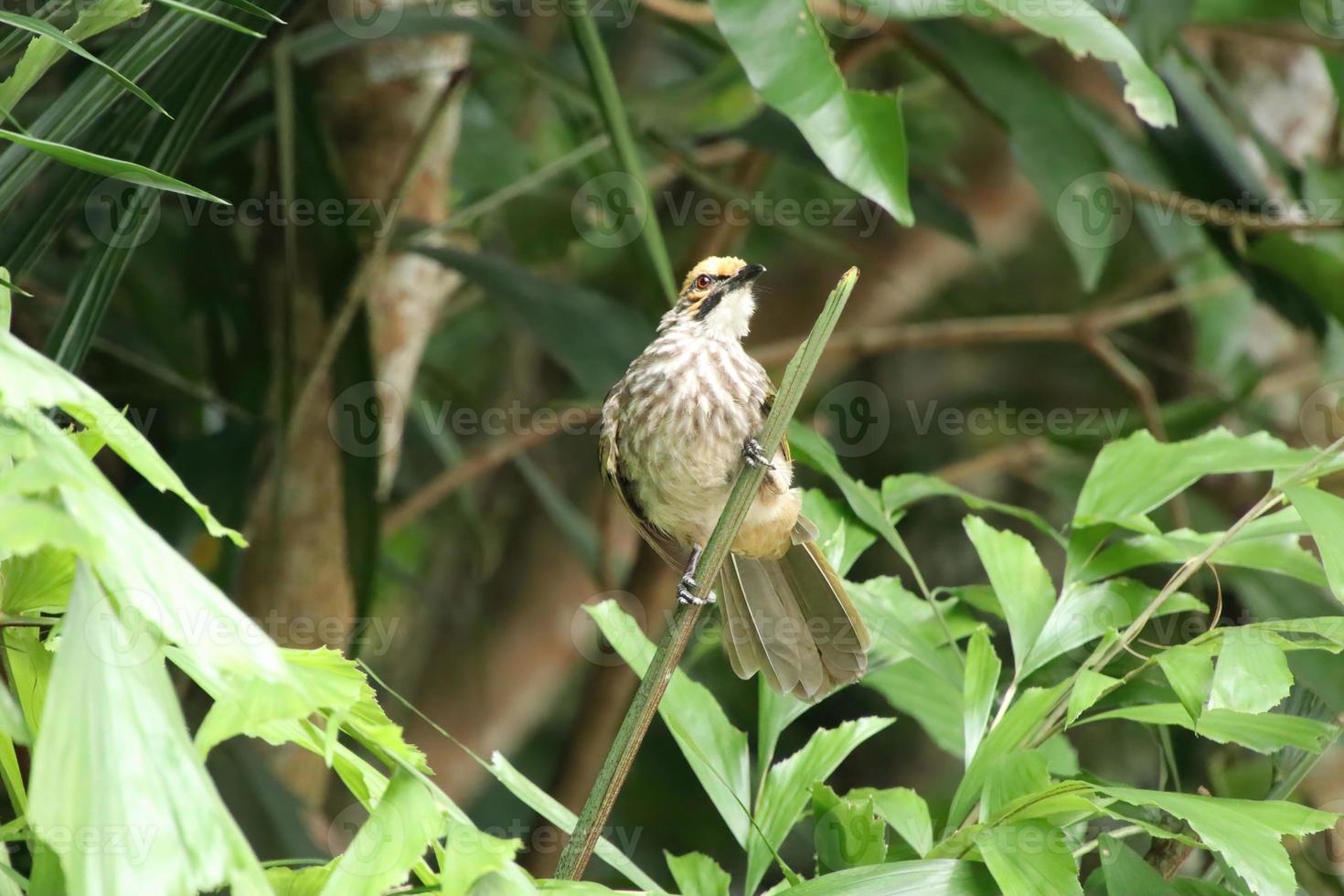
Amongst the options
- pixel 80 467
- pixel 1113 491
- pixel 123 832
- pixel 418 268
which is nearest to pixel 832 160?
pixel 1113 491

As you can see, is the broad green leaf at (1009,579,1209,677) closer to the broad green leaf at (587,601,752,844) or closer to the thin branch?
the broad green leaf at (587,601,752,844)

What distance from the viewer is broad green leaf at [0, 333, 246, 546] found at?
0.82m

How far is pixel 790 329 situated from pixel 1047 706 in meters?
3.23

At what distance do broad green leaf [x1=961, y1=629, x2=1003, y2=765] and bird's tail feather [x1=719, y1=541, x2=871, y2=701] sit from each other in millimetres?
257

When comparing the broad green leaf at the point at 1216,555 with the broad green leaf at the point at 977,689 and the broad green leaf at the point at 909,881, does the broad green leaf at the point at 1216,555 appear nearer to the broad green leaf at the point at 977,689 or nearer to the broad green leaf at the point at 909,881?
the broad green leaf at the point at 977,689

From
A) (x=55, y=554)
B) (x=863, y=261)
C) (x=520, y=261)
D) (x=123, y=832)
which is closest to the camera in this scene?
(x=123, y=832)

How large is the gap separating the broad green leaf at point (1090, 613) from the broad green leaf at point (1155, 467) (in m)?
0.09

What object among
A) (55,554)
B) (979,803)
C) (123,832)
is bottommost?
Answer: (979,803)

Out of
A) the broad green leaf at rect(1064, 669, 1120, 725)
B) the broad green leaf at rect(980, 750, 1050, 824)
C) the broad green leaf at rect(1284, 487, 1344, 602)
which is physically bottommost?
the broad green leaf at rect(980, 750, 1050, 824)

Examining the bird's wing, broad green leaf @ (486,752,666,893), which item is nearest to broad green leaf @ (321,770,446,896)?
broad green leaf @ (486,752,666,893)

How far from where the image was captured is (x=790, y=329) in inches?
180

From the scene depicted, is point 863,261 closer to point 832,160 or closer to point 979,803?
point 832,160

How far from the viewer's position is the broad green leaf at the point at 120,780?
77cm

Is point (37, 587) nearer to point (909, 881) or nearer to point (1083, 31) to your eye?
point (909, 881)
